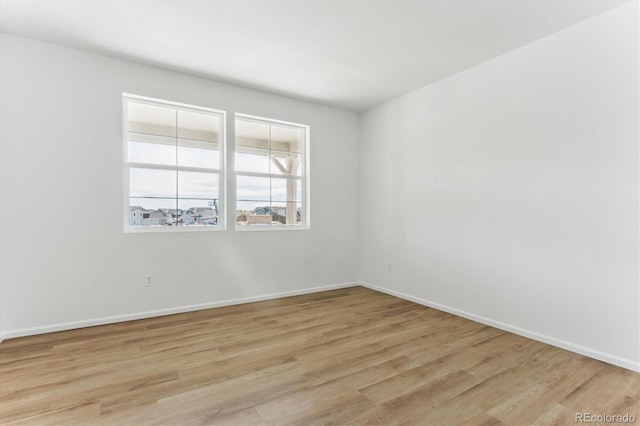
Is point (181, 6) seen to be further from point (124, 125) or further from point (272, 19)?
point (124, 125)

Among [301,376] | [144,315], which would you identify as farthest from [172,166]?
[301,376]

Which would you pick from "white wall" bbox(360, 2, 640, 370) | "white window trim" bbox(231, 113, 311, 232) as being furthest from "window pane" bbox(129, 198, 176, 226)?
"white wall" bbox(360, 2, 640, 370)

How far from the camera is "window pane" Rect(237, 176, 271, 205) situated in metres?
4.13

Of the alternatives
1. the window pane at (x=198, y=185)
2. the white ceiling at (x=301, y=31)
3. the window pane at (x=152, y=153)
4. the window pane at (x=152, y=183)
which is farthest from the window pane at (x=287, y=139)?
the window pane at (x=152, y=183)

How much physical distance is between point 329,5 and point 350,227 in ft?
10.6

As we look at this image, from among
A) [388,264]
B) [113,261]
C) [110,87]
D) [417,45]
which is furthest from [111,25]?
[388,264]

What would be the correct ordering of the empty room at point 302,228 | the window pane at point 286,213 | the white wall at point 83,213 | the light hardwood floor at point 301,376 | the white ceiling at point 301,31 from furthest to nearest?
the window pane at point 286,213
the white wall at point 83,213
the white ceiling at point 301,31
the empty room at point 302,228
the light hardwood floor at point 301,376

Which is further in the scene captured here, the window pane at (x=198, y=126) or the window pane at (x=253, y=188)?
the window pane at (x=253, y=188)

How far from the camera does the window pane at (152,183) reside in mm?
3482

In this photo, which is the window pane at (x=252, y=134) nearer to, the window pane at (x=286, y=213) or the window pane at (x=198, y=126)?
the window pane at (x=198, y=126)

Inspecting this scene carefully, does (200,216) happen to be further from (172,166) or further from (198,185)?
(172,166)

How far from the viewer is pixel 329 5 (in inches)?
95.7

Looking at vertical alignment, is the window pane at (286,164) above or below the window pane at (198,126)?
below

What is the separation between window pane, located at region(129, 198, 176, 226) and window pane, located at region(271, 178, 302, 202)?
1.36m
